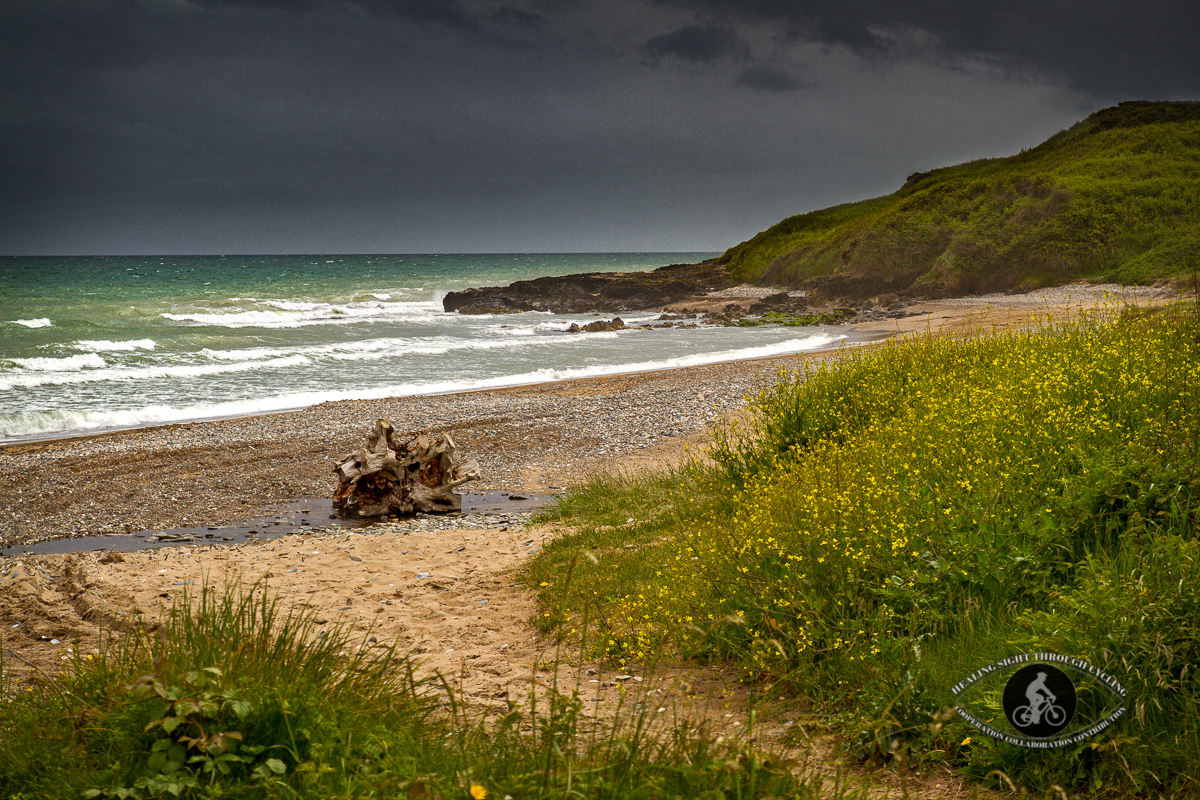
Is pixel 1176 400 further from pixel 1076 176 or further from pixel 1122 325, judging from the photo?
pixel 1076 176

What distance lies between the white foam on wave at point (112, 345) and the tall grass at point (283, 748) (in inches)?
1153

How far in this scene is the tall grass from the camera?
2.47m

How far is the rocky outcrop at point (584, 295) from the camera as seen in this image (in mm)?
53125

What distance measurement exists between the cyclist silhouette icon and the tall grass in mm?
715

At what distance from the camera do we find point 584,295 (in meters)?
55.1

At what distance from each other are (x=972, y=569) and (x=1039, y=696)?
6.35ft

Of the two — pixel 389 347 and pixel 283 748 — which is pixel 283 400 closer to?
pixel 389 347

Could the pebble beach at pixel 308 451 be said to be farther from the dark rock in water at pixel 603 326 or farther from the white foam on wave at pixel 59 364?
the dark rock in water at pixel 603 326

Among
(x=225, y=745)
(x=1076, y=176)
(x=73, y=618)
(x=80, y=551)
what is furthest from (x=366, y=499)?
(x=1076, y=176)

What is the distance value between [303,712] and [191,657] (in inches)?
24.5

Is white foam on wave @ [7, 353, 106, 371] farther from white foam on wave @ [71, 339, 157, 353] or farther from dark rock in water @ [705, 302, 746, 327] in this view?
dark rock in water @ [705, 302, 746, 327]

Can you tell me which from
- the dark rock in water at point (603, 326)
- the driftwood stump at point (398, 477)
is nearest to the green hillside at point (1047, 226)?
the dark rock in water at point (603, 326)

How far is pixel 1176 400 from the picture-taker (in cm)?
526

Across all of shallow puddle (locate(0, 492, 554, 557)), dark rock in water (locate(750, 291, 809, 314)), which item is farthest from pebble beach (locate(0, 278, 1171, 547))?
dark rock in water (locate(750, 291, 809, 314))
